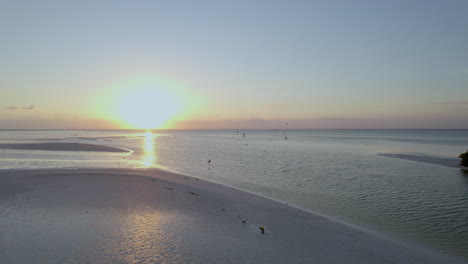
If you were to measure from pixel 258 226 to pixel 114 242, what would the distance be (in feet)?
19.2

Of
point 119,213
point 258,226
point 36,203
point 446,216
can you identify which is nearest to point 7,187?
point 36,203

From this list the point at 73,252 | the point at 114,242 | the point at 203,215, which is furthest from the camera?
the point at 203,215

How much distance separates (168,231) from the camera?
33.1ft

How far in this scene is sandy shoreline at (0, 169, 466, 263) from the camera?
825cm

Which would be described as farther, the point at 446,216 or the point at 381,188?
the point at 381,188

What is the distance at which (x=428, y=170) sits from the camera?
2852 centimetres

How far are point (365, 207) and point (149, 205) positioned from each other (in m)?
12.7

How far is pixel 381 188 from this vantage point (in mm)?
20312

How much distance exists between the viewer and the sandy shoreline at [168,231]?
825 cm

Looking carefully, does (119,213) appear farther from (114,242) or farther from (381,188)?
(381,188)

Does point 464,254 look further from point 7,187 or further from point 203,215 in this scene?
point 7,187

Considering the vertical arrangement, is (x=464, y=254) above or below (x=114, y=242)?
below

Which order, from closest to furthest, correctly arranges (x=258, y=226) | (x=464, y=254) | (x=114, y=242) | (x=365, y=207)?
1. (x=114, y=242)
2. (x=464, y=254)
3. (x=258, y=226)
4. (x=365, y=207)

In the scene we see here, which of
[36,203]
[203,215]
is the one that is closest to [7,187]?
[36,203]
